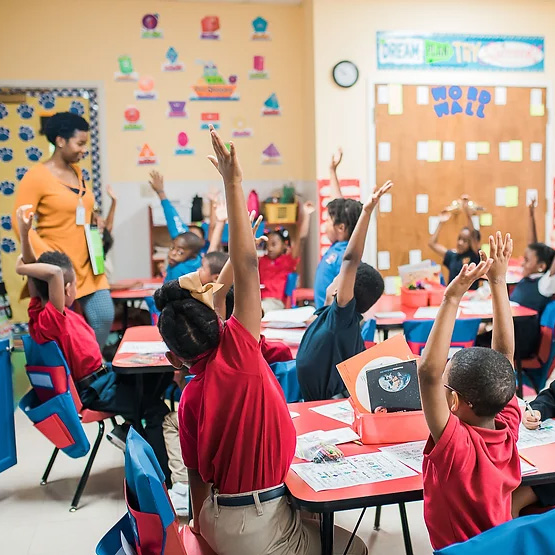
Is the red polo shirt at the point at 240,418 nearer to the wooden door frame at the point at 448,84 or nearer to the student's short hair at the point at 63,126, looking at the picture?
the student's short hair at the point at 63,126

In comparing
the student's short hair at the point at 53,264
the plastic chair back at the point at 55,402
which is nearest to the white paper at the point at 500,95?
the student's short hair at the point at 53,264

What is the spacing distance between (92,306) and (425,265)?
6.96 ft

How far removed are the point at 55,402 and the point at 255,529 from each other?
1.57 m

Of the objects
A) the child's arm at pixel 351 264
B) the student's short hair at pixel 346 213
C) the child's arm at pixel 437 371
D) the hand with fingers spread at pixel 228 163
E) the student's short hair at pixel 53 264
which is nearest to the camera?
the child's arm at pixel 437 371

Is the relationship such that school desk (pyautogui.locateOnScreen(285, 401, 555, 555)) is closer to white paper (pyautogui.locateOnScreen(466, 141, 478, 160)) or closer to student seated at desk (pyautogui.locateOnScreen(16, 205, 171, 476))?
student seated at desk (pyautogui.locateOnScreen(16, 205, 171, 476))

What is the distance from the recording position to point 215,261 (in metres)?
3.54

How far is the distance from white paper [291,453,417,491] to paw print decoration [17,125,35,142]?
575 centimetres

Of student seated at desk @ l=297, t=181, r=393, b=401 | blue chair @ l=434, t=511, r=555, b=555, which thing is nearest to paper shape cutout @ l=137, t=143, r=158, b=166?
student seated at desk @ l=297, t=181, r=393, b=401

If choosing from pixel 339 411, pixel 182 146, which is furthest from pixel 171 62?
pixel 339 411

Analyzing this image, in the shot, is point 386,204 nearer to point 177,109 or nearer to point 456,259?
point 456,259

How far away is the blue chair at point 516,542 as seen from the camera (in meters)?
0.95

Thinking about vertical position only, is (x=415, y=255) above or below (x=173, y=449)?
above

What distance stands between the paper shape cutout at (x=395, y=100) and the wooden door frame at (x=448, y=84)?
5 centimetres

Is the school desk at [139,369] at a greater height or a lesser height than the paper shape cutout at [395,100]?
lesser
